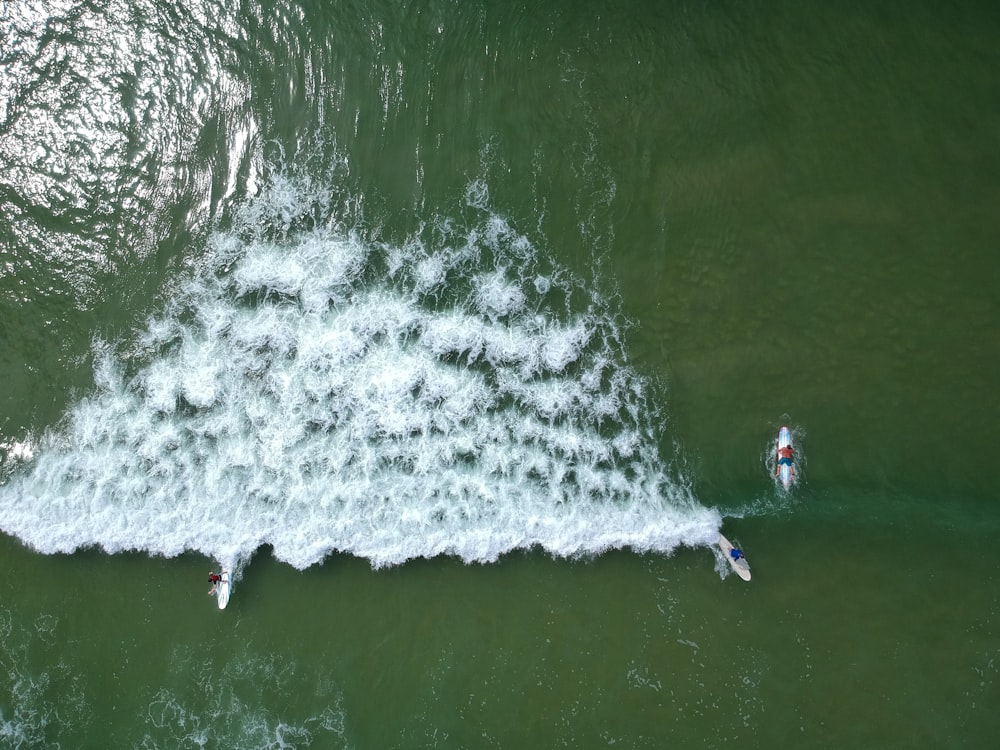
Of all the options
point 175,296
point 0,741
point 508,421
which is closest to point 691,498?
point 508,421

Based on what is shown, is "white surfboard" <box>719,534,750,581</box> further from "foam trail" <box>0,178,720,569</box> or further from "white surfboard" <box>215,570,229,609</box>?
"white surfboard" <box>215,570,229,609</box>

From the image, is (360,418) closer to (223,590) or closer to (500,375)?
(500,375)

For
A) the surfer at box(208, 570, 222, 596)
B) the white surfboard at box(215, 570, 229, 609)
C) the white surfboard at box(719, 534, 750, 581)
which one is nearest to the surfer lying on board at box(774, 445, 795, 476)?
the white surfboard at box(719, 534, 750, 581)

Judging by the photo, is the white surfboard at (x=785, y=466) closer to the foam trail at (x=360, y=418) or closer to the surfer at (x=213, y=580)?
the foam trail at (x=360, y=418)

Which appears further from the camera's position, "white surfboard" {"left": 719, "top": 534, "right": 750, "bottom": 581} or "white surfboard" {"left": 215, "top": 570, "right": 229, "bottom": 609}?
"white surfboard" {"left": 215, "top": 570, "right": 229, "bottom": 609}

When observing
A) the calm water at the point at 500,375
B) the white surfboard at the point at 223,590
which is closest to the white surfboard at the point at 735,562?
the calm water at the point at 500,375

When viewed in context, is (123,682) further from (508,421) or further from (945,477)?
(945,477)
